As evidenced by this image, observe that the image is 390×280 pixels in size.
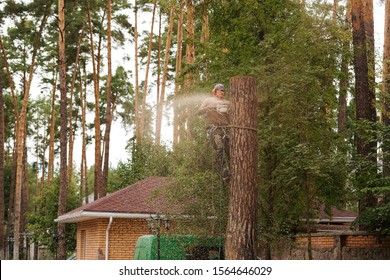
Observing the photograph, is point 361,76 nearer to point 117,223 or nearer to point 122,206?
point 122,206

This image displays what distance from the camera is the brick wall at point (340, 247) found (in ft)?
55.9

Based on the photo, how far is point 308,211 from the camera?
17141 mm

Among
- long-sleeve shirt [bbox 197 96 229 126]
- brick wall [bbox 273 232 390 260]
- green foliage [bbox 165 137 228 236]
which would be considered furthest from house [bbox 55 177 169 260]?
long-sleeve shirt [bbox 197 96 229 126]

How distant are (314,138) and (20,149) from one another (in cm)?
2201

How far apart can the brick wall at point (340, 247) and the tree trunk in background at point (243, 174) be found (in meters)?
5.96

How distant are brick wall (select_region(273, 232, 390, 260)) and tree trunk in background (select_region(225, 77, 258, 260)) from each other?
235 inches

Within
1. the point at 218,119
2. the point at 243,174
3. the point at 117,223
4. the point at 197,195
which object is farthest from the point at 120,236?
the point at 243,174

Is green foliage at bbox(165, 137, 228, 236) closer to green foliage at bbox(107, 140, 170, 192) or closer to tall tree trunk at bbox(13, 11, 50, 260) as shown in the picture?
green foliage at bbox(107, 140, 170, 192)

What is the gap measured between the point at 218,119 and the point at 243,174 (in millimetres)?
1773

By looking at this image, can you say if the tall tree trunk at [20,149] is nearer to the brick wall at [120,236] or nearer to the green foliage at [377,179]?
the brick wall at [120,236]

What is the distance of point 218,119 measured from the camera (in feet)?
40.6
